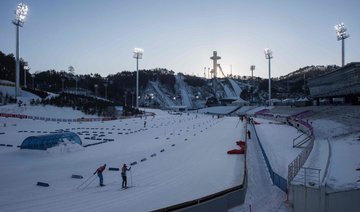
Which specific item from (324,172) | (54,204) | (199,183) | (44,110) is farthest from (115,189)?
(44,110)

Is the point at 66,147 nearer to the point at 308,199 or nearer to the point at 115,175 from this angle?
the point at 115,175

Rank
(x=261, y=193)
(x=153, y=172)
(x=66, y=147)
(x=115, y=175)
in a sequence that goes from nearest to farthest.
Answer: (x=261, y=193)
(x=115, y=175)
(x=153, y=172)
(x=66, y=147)

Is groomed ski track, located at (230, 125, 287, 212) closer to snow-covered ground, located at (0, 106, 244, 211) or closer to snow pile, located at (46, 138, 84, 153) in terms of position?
snow-covered ground, located at (0, 106, 244, 211)

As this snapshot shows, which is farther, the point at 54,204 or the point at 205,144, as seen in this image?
the point at 205,144

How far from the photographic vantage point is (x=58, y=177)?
1711 cm

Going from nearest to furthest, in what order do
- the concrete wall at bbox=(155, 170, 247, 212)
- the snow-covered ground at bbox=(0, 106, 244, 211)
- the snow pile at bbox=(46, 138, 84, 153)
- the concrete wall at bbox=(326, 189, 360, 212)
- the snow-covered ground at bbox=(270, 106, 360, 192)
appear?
the concrete wall at bbox=(155, 170, 247, 212) < the concrete wall at bbox=(326, 189, 360, 212) < the snow-covered ground at bbox=(0, 106, 244, 211) < the snow-covered ground at bbox=(270, 106, 360, 192) < the snow pile at bbox=(46, 138, 84, 153)

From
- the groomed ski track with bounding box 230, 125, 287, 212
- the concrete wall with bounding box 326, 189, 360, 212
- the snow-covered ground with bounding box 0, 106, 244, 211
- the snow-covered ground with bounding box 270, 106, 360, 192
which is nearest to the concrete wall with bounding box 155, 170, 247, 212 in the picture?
the groomed ski track with bounding box 230, 125, 287, 212

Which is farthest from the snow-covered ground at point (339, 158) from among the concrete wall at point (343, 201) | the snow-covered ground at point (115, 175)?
the snow-covered ground at point (115, 175)

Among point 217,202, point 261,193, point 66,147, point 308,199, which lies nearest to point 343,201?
point 308,199

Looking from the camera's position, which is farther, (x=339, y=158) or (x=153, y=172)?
(x=339, y=158)

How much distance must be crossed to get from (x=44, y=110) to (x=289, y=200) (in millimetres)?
54652

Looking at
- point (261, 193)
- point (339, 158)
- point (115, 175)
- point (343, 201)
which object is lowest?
point (261, 193)

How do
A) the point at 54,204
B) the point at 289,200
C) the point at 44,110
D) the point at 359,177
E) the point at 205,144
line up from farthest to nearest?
the point at 44,110 < the point at 205,144 < the point at 359,177 < the point at 289,200 < the point at 54,204

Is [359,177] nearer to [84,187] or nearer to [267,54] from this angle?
[84,187]
